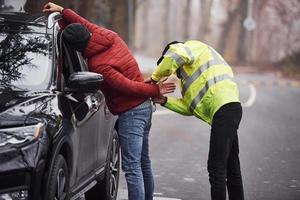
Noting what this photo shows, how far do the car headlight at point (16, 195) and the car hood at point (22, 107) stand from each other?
1.42 ft

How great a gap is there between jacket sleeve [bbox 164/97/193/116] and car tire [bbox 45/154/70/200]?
1.39 meters

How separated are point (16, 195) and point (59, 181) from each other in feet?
2.30

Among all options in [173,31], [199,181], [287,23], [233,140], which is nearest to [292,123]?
[199,181]

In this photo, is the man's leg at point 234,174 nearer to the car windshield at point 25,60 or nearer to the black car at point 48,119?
the black car at point 48,119

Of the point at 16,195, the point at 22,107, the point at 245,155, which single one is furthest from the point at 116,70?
the point at 245,155

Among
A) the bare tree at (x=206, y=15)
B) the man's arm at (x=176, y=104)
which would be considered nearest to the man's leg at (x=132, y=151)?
the man's arm at (x=176, y=104)

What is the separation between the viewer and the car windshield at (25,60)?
634 centimetres

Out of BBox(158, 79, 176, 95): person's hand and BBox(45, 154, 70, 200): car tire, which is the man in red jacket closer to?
BBox(158, 79, 176, 95): person's hand

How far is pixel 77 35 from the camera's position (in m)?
6.55

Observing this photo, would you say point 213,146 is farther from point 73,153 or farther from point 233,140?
point 73,153

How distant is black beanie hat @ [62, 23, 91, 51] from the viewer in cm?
656

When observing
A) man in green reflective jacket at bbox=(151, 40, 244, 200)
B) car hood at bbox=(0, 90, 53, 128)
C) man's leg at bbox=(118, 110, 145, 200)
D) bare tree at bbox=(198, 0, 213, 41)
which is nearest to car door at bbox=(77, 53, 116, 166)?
man's leg at bbox=(118, 110, 145, 200)

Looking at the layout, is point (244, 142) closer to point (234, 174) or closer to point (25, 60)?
point (234, 174)

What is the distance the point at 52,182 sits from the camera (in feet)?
18.7
